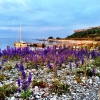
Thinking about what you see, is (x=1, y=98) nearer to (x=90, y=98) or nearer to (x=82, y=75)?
(x=90, y=98)

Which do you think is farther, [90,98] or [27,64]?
[27,64]

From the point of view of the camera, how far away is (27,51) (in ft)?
47.9

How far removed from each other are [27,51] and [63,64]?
11.9ft

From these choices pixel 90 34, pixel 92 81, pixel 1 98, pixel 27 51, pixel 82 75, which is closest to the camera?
pixel 1 98

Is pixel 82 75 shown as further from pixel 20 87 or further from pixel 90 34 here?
pixel 90 34

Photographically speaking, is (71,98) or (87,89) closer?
(71,98)

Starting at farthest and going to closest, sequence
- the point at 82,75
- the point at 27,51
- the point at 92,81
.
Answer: the point at 27,51 < the point at 82,75 < the point at 92,81

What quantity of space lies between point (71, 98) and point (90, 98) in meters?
0.53

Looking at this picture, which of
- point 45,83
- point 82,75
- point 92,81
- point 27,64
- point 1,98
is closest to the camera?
point 1,98

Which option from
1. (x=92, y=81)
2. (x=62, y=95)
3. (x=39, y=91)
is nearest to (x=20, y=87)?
(x=39, y=91)


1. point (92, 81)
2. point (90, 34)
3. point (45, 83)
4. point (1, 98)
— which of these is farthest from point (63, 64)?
point (90, 34)

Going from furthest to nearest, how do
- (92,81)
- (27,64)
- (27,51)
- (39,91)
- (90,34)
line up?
1. (90,34)
2. (27,51)
3. (27,64)
4. (92,81)
5. (39,91)

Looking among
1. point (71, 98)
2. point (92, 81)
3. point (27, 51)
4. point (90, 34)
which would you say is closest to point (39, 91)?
point (71, 98)

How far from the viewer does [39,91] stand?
708cm
